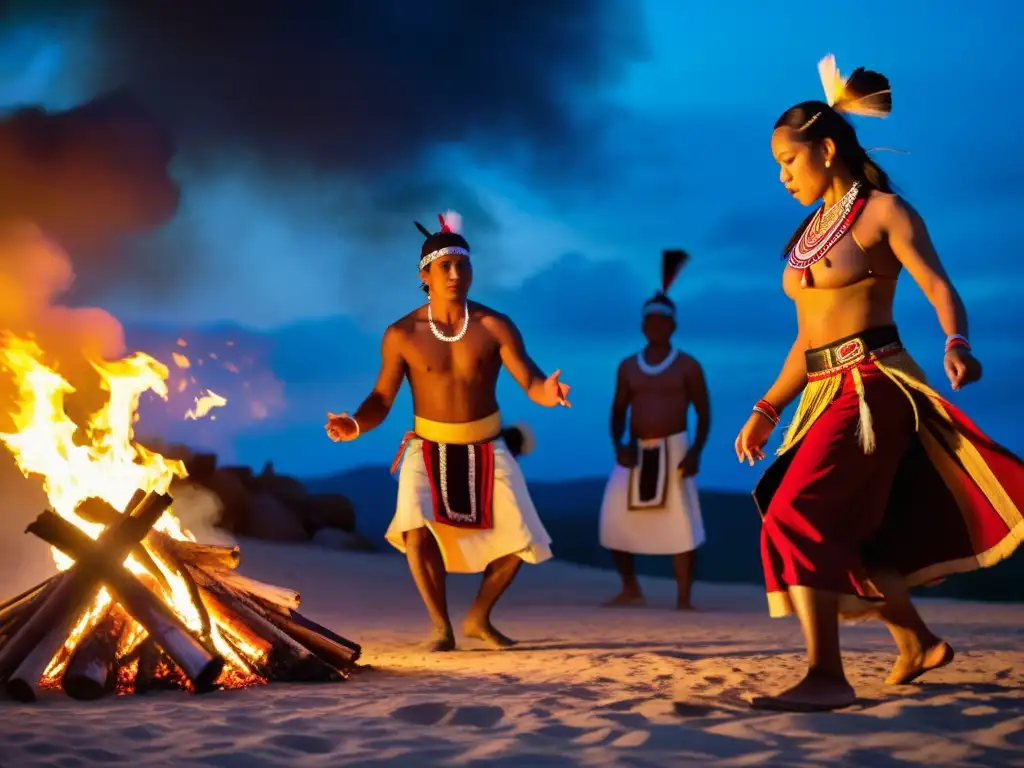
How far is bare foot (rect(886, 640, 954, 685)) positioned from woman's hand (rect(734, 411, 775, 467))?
895 millimetres

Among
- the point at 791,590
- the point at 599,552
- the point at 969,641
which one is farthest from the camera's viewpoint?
the point at 599,552

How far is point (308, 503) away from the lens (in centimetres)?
1509

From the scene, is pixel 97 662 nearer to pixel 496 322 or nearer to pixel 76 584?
pixel 76 584

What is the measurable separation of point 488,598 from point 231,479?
8.37m

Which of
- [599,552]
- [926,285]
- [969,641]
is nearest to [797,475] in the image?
[926,285]

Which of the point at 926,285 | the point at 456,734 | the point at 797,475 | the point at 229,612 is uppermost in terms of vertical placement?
the point at 926,285

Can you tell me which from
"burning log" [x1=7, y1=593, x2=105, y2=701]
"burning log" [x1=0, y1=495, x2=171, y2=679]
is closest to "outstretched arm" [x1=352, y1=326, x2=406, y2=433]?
"burning log" [x1=0, y1=495, x2=171, y2=679]

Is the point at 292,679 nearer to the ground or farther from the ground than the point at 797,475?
nearer to the ground

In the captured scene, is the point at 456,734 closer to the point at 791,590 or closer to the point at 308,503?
the point at 791,590

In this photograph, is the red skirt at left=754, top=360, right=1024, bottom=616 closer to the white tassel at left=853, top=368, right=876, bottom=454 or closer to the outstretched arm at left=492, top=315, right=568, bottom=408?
the white tassel at left=853, top=368, right=876, bottom=454

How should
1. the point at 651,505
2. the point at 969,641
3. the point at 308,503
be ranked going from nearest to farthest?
the point at 969,641 < the point at 651,505 < the point at 308,503

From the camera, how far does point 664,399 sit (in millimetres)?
9156

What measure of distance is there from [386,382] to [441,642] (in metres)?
1.37

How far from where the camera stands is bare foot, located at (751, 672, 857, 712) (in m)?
3.73
